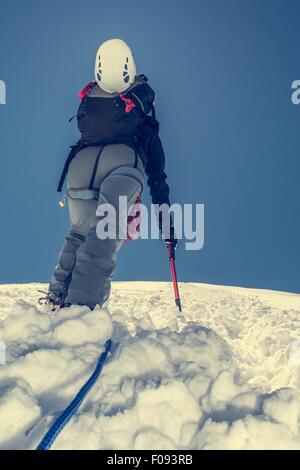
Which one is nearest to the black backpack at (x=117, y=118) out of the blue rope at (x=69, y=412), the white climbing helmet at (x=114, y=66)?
the white climbing helmet at (x=114, y=66)

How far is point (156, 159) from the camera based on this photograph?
3668 millimetres

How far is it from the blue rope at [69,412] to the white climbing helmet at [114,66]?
2.60 meters

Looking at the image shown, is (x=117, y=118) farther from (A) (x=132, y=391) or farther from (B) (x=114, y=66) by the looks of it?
(A) (x=132, y=391)

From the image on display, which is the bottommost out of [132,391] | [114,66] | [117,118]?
[132,391]

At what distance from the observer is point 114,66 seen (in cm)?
346

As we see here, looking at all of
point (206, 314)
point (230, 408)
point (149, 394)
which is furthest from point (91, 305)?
point (206, 314)

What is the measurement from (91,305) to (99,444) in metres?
1.30

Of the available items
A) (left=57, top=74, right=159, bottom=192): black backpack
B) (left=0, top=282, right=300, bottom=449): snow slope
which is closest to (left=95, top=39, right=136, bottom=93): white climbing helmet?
(left=57, top=74, right=159, bottom=192): black backpack

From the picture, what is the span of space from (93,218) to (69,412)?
2.15 m

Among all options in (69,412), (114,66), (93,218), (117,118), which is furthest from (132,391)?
(114,66)

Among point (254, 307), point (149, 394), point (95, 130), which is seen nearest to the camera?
point (149, 394)

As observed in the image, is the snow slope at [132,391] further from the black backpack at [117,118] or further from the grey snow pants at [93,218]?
the black backpack at [117,118]
